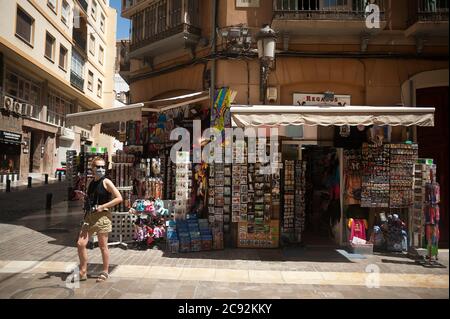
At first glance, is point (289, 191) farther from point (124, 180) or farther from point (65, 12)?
point (65, 12)

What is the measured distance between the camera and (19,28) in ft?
64.3

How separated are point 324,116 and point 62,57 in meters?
25.5

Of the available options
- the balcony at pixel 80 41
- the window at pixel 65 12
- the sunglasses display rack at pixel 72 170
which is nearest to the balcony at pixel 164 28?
the sunglasses display rack at pixel 72 170

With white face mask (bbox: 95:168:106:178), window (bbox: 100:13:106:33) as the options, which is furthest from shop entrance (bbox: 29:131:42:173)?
white face mask (bbox: 95:168:106:178)

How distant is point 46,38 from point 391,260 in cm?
2440

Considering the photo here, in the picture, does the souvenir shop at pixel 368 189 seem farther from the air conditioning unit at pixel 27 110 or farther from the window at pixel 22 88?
the air conditioning unit at pixel 27 110

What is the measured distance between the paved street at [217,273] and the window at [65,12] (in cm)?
2121

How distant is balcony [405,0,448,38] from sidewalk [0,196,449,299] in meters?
5.06

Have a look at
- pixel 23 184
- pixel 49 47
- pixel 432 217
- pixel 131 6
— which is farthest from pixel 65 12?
pixel 432 217

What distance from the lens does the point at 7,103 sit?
21.0 meters

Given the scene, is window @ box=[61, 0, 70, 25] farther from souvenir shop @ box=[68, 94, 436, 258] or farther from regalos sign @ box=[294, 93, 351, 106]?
regalos sign @ box=[294, 93, 351, 106]

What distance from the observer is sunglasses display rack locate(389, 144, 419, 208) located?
783cm
